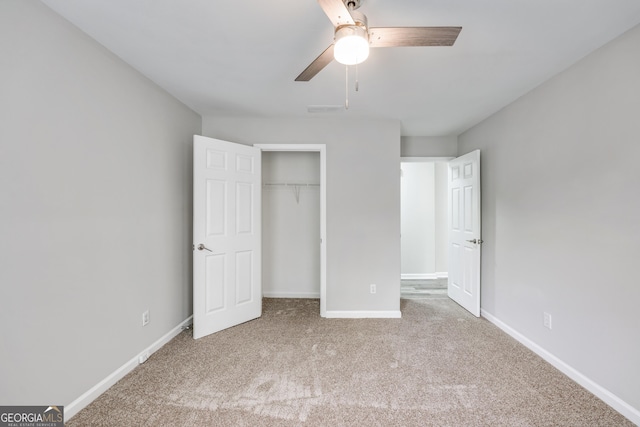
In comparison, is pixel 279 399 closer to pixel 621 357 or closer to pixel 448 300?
pixel 621 357

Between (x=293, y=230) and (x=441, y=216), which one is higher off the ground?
(x=441, y=216)

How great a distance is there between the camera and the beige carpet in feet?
5.80

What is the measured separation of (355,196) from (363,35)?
2.20m

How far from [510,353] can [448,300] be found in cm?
154

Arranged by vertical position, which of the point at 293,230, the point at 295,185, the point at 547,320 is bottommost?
the point at 547,320

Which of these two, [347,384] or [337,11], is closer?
[337,11]

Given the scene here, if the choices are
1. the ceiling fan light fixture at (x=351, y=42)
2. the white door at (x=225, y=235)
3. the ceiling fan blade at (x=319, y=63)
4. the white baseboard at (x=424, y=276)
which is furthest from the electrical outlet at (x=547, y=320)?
the white baseboard at (x=424, y=276)

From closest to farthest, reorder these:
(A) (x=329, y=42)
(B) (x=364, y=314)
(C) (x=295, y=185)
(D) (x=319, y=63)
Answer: (D) (x=319, y=63) → (A) (x=329, y=42) → (B) (x=364, y=314) → (C) (x=295, y=185)

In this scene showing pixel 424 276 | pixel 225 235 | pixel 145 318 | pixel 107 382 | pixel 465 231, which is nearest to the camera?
pixel 107 382

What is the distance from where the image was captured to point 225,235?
3084 mm

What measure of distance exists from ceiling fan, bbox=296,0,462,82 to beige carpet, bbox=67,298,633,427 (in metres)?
2.12

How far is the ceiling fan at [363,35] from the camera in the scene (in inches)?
52.2

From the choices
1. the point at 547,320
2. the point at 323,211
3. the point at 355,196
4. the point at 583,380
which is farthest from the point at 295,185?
the point at 583,380

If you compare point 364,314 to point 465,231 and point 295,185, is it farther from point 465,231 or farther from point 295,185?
point 295,185
